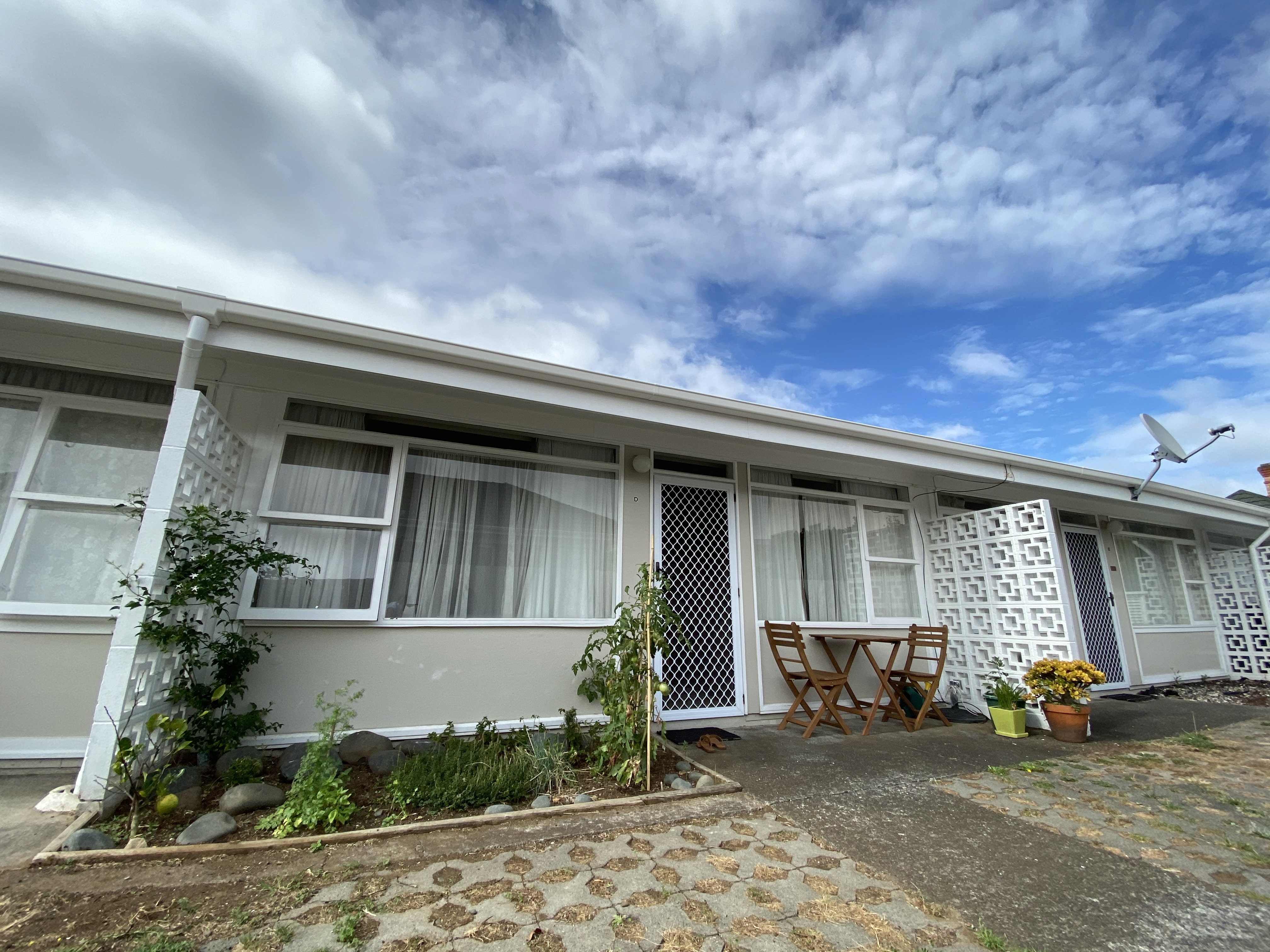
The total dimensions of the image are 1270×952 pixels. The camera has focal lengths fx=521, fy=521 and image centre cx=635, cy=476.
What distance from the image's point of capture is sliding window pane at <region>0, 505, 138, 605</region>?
3.10 metres

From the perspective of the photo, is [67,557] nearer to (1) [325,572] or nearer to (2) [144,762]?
(1) [325,572]

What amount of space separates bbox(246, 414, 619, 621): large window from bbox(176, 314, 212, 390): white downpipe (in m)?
0.80

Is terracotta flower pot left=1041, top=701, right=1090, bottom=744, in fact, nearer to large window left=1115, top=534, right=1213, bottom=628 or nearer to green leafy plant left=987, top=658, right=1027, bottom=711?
green leafy plant left=987, top=658, right=1027, bottom=711

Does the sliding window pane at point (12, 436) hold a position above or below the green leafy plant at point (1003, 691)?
above

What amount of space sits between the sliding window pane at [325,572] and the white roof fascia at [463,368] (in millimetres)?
1224

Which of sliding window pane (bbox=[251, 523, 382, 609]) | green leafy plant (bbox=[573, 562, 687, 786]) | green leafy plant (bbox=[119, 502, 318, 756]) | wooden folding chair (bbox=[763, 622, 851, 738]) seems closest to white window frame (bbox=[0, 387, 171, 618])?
green leafy plant (bbox=[119, 502, 318, 756])

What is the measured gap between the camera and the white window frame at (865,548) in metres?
5.07

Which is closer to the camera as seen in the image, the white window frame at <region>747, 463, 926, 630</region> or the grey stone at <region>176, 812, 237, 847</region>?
the grey stone at <region>176, 812, 237, 847</region>

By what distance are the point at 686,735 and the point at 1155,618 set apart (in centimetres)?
774

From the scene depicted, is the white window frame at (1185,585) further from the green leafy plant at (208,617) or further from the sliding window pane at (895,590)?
the green leafy plant at (208,617)

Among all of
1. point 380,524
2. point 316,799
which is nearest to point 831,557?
point 380,524

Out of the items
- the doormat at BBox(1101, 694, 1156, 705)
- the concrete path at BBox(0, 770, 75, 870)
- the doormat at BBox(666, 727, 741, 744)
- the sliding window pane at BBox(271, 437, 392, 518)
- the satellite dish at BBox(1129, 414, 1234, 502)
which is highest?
the satellite dish at BBox(1129, 414, 1234, 502)

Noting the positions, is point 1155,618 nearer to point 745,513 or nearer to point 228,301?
point 745,513

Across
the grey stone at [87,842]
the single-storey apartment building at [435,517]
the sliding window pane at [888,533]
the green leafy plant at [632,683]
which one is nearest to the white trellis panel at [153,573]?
the single-storey apartment building at [435,517]
